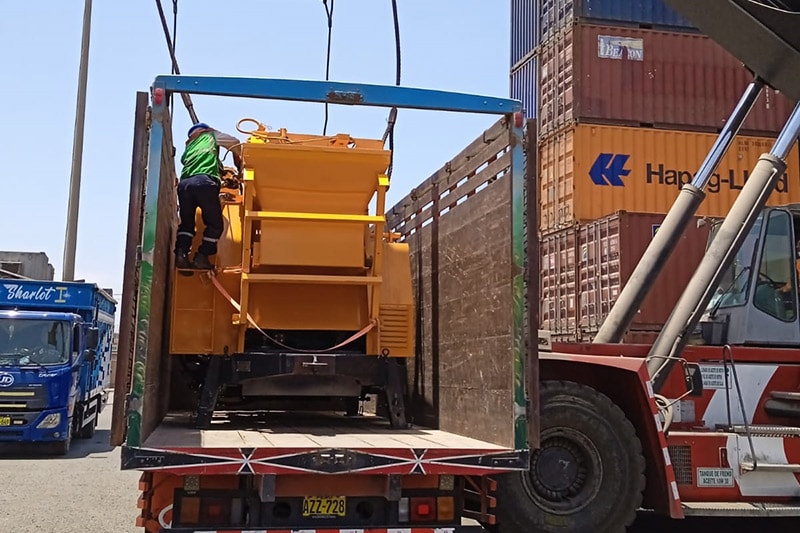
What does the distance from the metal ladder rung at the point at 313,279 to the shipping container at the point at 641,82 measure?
940cm

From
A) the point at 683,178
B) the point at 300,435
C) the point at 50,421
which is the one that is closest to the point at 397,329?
the point at 300,435

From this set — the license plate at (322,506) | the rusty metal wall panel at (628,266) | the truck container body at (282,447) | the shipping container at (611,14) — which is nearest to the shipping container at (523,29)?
the shipping container at (611,14)

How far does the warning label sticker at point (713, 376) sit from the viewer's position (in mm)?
6754

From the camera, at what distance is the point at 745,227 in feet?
21.7

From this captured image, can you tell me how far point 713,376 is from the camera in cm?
677

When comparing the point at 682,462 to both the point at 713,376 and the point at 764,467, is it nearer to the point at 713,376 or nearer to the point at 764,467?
the point at 764,467

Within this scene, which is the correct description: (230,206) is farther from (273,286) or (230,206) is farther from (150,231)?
(150,231)

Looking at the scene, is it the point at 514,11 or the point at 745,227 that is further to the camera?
the point at 514,11

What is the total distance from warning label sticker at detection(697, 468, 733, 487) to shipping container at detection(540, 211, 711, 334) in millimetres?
5289

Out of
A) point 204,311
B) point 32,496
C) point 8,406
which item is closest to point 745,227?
point 204,311

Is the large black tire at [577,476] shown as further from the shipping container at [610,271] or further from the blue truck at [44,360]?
the blue truck at [44,360]

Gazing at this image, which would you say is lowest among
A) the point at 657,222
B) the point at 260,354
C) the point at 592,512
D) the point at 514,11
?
the point at 592,512

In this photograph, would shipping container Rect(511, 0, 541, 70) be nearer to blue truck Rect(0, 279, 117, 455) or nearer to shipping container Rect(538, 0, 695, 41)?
shipping container Rect(538, 0, 695, 41)

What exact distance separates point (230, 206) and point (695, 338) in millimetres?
4269
